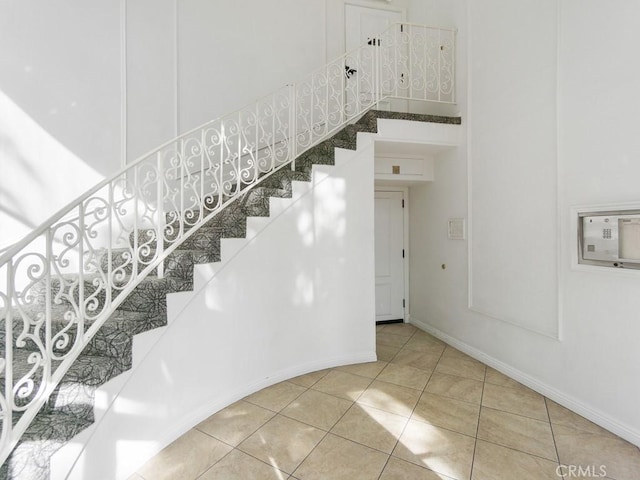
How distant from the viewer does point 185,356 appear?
2.23 meters

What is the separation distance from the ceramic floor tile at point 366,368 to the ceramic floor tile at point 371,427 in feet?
1.96

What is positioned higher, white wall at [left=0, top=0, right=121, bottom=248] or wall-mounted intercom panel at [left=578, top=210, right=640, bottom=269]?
white wall at [left=0, top=0, right=121, bottom=248]

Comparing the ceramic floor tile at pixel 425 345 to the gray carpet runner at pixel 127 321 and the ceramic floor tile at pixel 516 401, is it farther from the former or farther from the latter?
the gray carpet runner at pixel 127 321

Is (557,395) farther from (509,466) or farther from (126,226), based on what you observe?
(126,226)

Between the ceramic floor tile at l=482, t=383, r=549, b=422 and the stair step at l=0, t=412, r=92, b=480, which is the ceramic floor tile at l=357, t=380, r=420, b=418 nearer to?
the ceramic floor tile at l=482, t=383, r=549, b=422

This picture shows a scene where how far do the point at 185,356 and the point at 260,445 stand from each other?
0.81m

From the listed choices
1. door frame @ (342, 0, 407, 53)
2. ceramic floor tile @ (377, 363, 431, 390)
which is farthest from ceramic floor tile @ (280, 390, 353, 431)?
door frame @ (342, 0, 407, 53)

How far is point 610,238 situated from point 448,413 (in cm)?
174

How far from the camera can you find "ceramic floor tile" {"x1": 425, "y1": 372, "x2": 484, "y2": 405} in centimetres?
268

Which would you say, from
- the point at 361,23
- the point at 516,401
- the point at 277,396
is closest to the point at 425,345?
the point at 516,401

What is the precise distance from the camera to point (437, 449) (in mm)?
2031

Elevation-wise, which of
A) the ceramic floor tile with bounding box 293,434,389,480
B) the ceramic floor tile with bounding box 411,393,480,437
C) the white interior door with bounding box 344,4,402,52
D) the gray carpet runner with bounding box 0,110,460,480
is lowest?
the ceramic floor tile with bounding box 293,434,389,480

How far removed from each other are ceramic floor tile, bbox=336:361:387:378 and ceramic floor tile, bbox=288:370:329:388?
0.71 feet

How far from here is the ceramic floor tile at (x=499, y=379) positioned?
9.39ft
